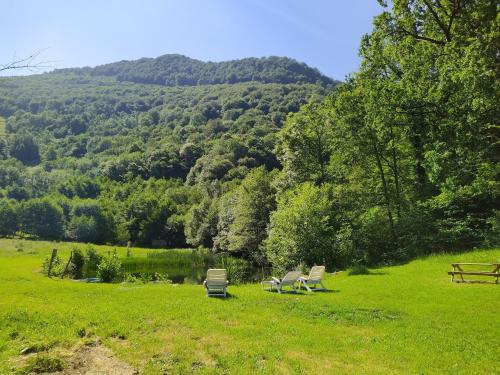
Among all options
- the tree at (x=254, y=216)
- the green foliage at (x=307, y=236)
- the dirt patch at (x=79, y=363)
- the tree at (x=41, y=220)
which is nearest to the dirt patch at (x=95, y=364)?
the dirt patch at (x=79, y=363)

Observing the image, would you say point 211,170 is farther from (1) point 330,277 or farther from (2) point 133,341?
(2) point 133,341

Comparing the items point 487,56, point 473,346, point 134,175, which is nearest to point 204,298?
point 473,346

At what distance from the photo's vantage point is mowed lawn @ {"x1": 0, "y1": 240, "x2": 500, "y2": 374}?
8.33 meters

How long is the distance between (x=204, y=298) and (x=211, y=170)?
95.2 m

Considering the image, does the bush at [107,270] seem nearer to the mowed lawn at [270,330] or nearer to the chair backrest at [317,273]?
the mowed lawn at [270,330]

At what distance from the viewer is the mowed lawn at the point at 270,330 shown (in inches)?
328

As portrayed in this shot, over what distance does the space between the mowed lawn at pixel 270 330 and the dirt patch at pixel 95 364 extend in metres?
0.25

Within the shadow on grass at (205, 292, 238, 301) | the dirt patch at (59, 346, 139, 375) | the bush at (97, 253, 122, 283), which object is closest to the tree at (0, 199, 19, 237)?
the bush at (97, 253, 122, 283)

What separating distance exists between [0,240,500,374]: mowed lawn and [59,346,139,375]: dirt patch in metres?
0.25

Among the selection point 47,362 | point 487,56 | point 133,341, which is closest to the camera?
point 47,362

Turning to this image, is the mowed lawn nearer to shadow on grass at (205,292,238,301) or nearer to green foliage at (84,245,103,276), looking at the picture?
shadow on grass at (205,292,238,301)

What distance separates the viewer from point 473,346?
31.2 ft

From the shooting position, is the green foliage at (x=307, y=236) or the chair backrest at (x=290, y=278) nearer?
the chair backrest at (x=290, y=278)

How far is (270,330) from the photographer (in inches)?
422
